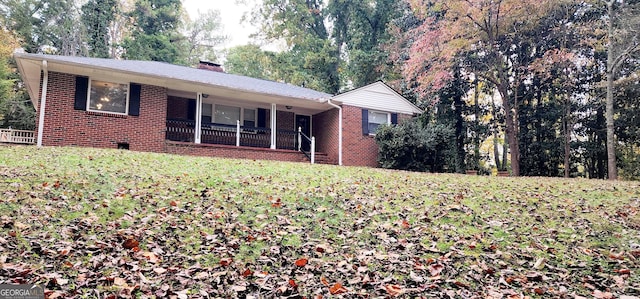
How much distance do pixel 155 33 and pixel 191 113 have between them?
1661 cm

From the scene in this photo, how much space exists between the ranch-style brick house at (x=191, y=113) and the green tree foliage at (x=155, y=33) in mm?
10373

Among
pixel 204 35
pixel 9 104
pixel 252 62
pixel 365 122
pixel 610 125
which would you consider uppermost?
pixel 204 35

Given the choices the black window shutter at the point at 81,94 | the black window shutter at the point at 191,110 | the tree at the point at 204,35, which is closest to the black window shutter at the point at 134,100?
the black window shutter at the point at 81,94

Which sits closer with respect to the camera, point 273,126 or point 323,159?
point 273,126

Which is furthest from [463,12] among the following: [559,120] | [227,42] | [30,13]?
[30,13]

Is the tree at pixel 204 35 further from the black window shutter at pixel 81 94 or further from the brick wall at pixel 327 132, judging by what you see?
the black window shutter at pixel 81 94

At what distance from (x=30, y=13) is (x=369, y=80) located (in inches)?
900

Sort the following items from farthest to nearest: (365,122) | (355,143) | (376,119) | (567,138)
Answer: (567,138) < (376,119) < (365,122) < (355,143)

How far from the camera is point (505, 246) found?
4277 mm

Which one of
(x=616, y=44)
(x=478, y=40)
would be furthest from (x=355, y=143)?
(x=616, y=44)

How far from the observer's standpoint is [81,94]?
11102mm

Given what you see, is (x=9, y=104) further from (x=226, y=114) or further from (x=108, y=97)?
(x=226, y=114)

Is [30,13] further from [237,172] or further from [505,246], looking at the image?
[505,246]

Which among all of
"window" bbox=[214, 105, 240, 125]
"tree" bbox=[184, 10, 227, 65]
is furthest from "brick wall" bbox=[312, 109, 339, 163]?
"tree" bbox=[184, 10, 227, 65]
